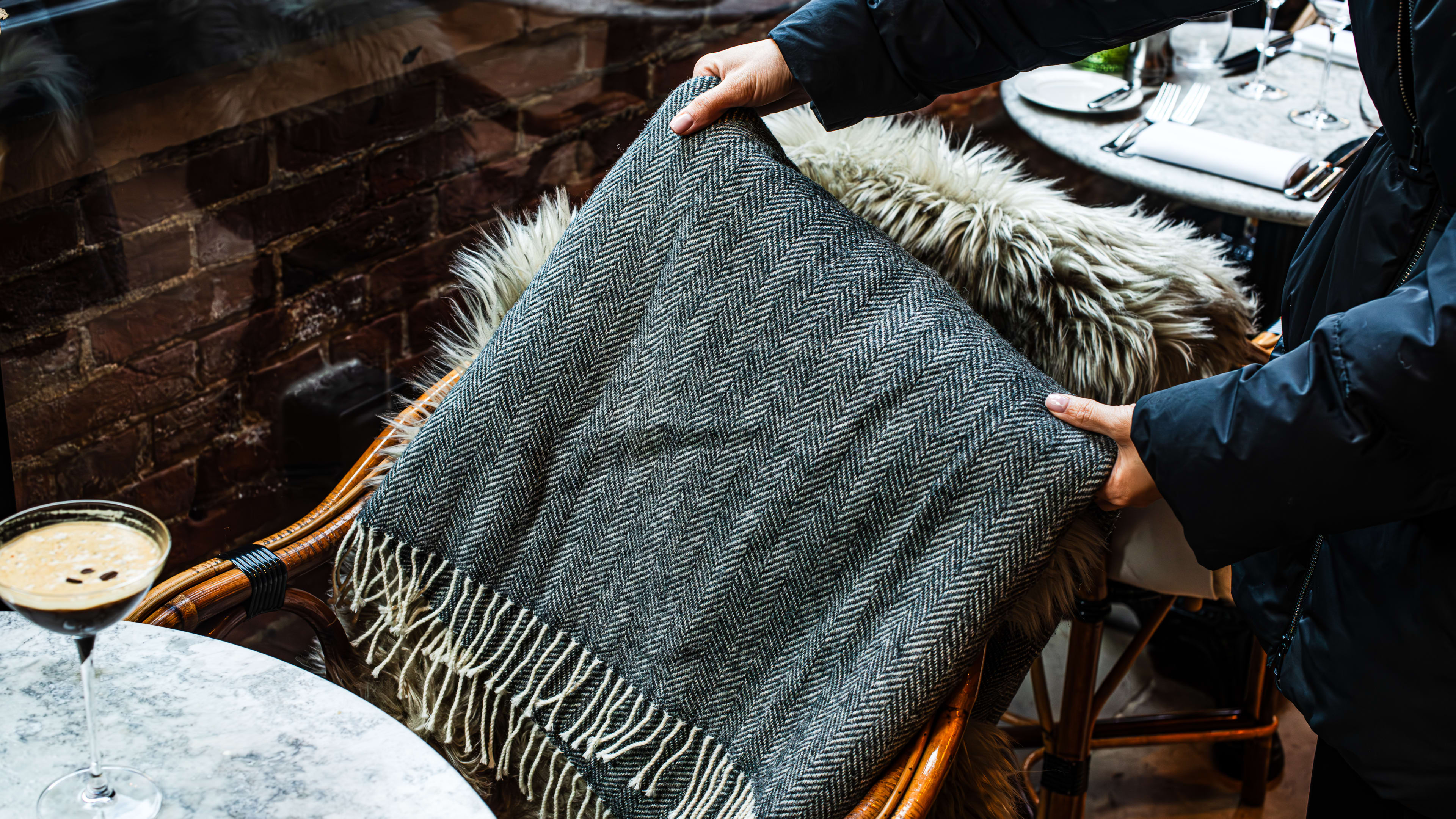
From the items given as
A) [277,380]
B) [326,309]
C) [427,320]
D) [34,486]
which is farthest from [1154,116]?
[34,486]

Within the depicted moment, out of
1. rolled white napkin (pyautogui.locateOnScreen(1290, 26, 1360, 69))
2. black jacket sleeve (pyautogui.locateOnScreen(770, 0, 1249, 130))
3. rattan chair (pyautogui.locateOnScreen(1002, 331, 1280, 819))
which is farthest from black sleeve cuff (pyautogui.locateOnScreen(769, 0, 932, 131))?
rolled white napkin (pyautogui.locateOnScreen(1290, 26, 1360, 69))

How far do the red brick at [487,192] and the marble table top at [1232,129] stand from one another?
86cm

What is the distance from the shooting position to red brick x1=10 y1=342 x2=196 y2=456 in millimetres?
1579

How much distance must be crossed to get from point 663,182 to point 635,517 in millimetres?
324

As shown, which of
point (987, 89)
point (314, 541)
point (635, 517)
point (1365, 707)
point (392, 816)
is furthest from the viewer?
point (987, 89)

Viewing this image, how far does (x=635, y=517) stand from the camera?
111 cm

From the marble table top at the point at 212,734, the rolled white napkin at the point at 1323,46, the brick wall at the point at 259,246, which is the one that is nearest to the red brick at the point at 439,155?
the brick wall at the point at 259,246

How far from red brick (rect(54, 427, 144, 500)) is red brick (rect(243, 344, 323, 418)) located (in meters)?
0.18

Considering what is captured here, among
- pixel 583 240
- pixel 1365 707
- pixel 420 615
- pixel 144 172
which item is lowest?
pixel 420 615

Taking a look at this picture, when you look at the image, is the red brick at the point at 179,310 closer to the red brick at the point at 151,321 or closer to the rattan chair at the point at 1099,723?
the red brick at the point at 151,321

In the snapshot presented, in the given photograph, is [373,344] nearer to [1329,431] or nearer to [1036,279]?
[1036,279]

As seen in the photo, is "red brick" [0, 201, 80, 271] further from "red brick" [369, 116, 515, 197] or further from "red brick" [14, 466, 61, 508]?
"red brick" [369, 116, 515, 197]

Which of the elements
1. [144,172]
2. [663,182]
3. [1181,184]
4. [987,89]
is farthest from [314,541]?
[987,89]

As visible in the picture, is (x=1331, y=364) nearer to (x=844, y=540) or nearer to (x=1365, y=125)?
(x=844, y=540)
